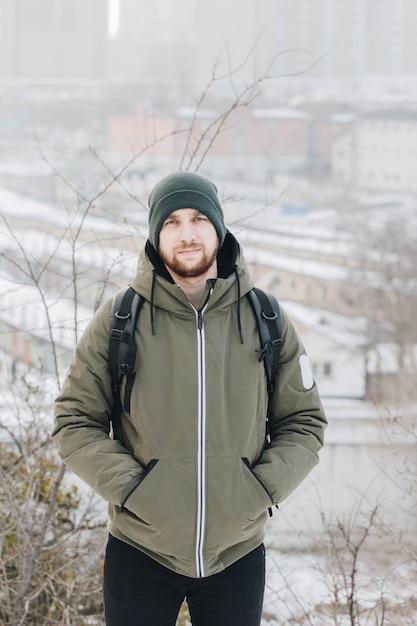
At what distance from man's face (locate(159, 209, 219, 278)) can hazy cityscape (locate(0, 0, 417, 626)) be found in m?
0.62

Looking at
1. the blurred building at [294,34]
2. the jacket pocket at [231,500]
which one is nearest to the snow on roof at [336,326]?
the jacket pocket at [231,500]

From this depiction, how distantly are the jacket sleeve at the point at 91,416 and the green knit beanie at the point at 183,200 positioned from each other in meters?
0.14

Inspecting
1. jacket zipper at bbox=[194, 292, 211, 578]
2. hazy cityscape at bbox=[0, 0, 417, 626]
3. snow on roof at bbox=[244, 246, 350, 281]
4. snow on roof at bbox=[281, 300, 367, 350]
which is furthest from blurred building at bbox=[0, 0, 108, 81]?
jacket zipper at bbox=[194, 292, 211, 578]

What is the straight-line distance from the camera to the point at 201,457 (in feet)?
3.28

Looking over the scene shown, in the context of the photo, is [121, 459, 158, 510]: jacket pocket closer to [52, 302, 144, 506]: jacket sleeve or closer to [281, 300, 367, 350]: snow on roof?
[52, 302, 144, 506]: jacket sleeve

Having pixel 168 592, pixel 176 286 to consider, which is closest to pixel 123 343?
pixel 176 286

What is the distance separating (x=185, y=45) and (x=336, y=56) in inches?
456

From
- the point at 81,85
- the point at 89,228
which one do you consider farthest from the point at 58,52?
the point at 89,228

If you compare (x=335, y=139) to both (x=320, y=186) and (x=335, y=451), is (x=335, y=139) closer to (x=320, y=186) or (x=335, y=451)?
(x=320, y=186)

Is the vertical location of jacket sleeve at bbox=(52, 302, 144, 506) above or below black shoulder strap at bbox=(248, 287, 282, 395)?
below

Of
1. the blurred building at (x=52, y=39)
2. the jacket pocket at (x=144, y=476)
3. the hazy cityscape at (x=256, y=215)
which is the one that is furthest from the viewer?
the blurred building at (x=52, y=39)

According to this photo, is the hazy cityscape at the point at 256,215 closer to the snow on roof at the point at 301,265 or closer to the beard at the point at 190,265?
the snow on roof at the point at 301,265

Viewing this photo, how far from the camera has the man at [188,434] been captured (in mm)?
993

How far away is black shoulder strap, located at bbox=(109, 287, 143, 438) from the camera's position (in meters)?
1.02
